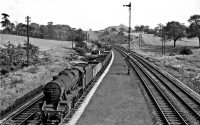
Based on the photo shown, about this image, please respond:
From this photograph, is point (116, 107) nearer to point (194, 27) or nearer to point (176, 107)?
point (176, 107)

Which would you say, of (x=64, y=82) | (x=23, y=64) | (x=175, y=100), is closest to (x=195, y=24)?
(x=23, y=64)

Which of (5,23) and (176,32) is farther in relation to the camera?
(5,23)

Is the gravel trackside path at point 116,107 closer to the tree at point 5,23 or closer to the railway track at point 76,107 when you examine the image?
the railway track at point 76,107

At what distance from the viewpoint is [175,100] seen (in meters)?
23.3

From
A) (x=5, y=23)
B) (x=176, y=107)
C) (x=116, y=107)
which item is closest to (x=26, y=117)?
(x=116, y=107)

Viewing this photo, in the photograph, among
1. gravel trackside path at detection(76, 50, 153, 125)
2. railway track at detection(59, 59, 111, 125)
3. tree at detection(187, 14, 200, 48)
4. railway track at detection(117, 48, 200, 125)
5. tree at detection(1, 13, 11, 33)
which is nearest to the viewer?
railway track at detection(59, 59, 111, 125)

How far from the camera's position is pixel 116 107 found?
20750 millimetres

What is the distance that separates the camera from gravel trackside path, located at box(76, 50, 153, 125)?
57.3 feet

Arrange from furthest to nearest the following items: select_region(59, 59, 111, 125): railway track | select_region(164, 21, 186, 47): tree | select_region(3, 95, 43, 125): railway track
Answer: select_region(164, 21, 186, 47): tree
select_region(59, 59, 111, 125): railway track
select_region(3, 95, 43, 125): railway track

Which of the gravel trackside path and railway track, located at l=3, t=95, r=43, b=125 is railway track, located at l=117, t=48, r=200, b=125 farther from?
railway track, located at l=3, t=95, r=43, b=125

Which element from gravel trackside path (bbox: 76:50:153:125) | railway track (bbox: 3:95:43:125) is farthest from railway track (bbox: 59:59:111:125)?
railway track (bbox: 3:95:43:125)

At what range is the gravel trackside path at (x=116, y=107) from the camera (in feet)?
57.3

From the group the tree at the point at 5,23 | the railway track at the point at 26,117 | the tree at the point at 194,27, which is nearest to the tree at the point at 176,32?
the tree at the point at 194,27

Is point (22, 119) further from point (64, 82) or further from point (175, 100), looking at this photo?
point (175, 100)
